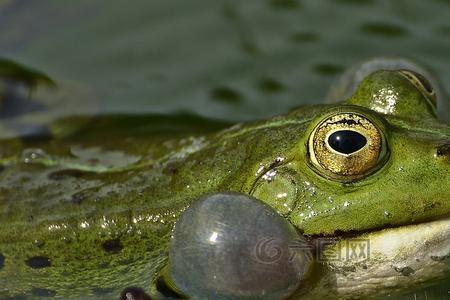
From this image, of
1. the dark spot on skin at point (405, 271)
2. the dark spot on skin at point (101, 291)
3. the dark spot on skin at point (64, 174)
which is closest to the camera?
the dark spot on skin at point (405, 271)

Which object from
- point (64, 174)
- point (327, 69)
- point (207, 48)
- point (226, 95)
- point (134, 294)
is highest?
point (207, 48)

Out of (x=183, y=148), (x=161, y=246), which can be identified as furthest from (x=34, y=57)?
(x=161, y=246)

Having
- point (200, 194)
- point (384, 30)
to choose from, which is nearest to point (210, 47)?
point (384, 30)

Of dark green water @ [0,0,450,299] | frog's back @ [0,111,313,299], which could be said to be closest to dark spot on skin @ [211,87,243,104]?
dark green water @ [0,0,450,299]

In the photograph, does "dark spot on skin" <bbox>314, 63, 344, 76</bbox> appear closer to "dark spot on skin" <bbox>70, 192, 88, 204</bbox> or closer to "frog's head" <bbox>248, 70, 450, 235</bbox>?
"frog's head" <bbox>248, 70, 450, 235</bbox>

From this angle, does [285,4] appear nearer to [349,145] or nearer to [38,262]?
[349,145]

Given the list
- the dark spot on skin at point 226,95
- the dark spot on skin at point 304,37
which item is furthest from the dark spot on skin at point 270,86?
the dark spot on skin at point 304,37

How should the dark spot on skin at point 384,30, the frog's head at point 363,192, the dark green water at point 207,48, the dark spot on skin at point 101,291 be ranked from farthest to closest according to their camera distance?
the dark spot on skin at point 384,30 < the dark green water at point 207,48 < the dark spot on skin at point 101,291 < the frog's head at point 363,192

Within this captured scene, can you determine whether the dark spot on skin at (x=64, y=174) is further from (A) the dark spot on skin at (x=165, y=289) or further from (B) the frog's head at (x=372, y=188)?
(B) the frog's head at (x=372, y=188)
